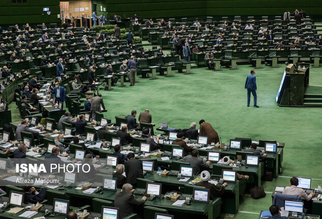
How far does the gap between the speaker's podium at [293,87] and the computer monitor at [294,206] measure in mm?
11332

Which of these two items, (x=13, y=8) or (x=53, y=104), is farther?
(x=13, y=8)

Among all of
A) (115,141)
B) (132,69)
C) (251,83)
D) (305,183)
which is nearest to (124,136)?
(115,141)

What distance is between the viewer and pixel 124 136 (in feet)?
47.5

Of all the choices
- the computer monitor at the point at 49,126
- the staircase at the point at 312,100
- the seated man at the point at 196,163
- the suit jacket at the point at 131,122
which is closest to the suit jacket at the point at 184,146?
the seated man at the point at 196,163

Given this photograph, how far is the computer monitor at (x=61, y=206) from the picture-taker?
9227mm

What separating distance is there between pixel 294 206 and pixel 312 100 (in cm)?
1191

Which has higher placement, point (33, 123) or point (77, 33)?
point (77, 33)

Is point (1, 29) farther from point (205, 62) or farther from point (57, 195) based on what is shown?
point (57, 195)

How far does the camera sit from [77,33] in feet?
120

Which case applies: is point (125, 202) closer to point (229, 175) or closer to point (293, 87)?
point (229, 175)

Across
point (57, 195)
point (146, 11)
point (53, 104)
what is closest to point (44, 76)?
point (53, 104)

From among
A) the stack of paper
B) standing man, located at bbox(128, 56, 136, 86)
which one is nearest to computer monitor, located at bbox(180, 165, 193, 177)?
the stack of paper

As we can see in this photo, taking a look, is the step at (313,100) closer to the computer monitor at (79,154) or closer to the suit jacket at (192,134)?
the suit jacket at (192,134)

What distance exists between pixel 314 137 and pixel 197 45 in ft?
54.0
